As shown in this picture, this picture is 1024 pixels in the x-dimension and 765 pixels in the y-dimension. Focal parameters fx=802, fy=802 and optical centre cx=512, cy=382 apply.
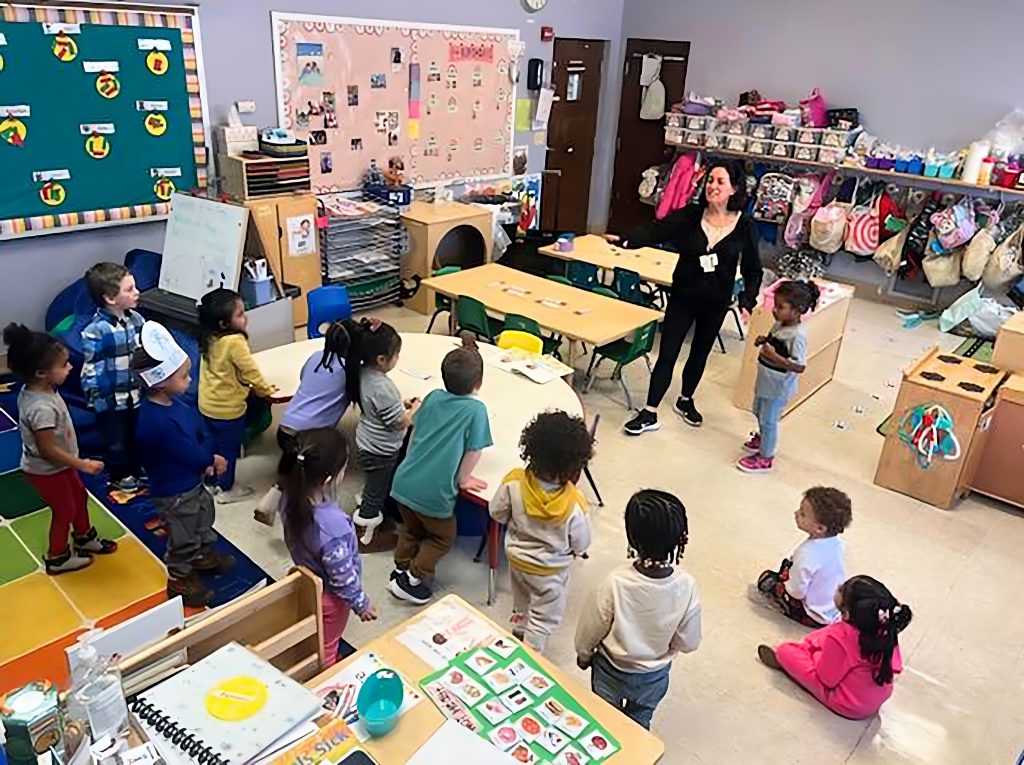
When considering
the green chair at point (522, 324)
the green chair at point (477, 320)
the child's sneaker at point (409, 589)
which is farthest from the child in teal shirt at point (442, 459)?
the green chair at point (477, 320)

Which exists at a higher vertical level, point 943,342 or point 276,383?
point 276,383

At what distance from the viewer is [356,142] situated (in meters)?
Answer: 6.16

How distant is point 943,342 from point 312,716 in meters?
6.18

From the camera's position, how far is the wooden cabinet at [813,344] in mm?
4793

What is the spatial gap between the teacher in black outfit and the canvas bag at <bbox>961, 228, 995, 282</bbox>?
304 centimetres

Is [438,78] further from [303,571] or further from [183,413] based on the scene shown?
[303,571]

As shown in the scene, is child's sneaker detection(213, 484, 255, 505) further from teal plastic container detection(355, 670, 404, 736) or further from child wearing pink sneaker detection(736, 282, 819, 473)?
child wearing pink sneaker detection(736, 282, 819, 473)

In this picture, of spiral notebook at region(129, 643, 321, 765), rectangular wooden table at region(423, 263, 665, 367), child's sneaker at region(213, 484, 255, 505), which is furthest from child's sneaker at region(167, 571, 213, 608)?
rectangular wooden table at region(423, 263, 665, 367)

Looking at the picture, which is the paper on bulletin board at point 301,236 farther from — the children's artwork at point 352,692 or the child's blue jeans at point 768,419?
the children's artwork at point 352,692

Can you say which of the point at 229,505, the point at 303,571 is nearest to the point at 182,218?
the point at 229,505

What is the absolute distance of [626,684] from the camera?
220 cm

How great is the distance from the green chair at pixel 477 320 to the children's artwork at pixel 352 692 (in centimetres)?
294

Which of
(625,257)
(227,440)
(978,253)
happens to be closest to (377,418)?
(227,440)

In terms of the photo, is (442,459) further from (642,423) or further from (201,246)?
(201,246)
